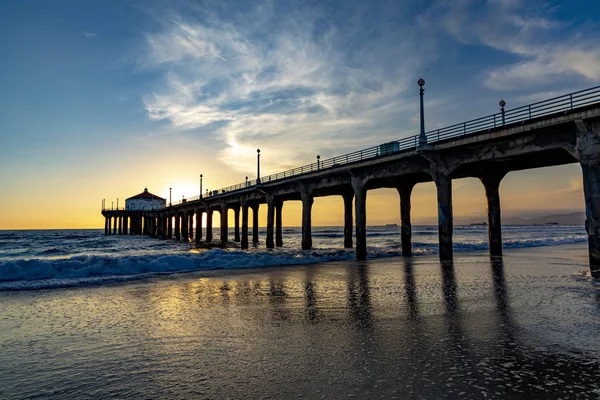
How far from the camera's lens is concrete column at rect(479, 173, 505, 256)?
86.8ft

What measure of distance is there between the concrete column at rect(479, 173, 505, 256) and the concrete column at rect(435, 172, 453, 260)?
5220 millimetres

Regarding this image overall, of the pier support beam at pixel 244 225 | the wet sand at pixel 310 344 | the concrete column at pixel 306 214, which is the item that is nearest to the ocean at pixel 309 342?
the wet sand at pixel 310 344

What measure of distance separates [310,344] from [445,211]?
19.6 m

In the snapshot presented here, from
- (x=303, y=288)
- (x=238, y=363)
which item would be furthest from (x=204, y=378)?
(x=303, y=288)

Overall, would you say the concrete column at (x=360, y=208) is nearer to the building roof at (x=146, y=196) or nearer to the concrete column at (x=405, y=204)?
the concrete column at (x=405, y=204)

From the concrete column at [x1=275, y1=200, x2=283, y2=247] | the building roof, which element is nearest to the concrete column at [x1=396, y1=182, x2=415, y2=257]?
the concrete column at [x1=275, y1=200, x2=283, y2=247]

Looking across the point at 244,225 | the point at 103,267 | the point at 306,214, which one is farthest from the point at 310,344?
the point at 244,225

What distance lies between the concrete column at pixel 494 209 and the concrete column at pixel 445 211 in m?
5.22

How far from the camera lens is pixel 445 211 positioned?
920 inches

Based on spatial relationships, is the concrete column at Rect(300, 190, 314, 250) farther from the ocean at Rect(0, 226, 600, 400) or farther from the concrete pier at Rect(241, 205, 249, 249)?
the ocean at Rect(0, 226, 600, 400)

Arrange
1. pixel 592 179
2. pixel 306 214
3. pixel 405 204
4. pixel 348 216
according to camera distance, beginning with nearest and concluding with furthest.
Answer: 1. pixel 592 179
2. pixel 405 204
3. pixel 306 214
4. pixel 348 216

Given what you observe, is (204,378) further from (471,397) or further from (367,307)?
(367,307)

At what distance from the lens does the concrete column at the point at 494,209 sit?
1042 inches

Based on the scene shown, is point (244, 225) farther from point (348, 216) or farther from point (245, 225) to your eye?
point (348, 216)
